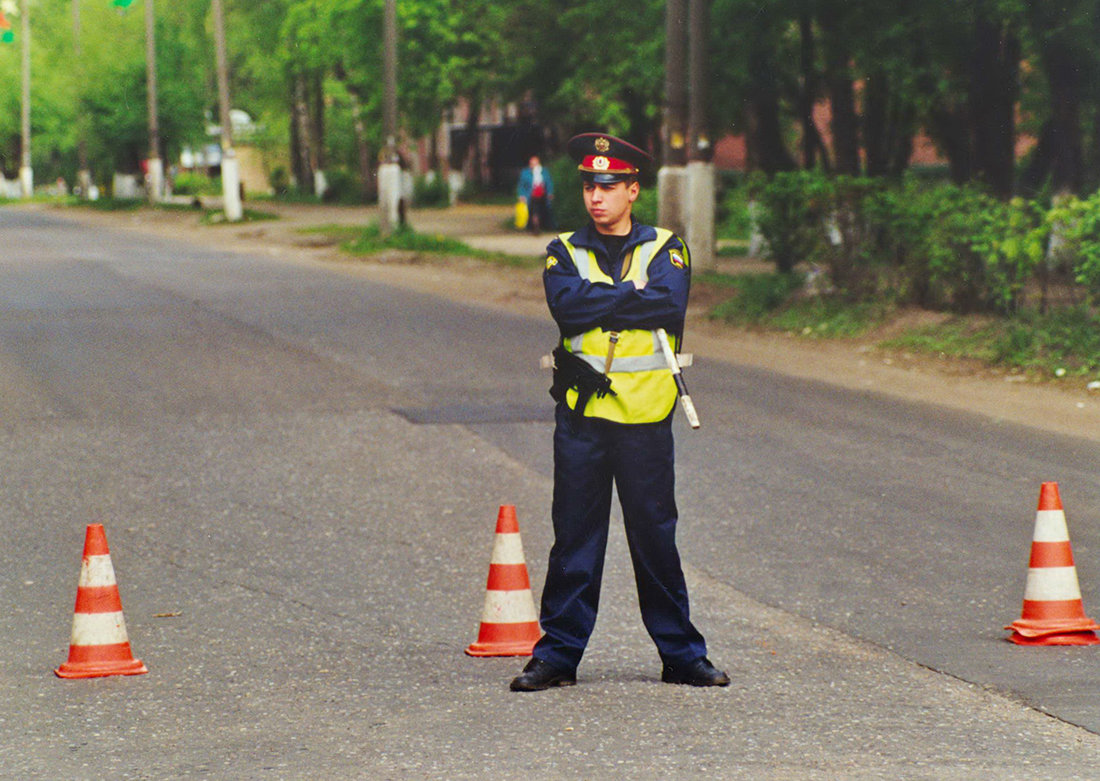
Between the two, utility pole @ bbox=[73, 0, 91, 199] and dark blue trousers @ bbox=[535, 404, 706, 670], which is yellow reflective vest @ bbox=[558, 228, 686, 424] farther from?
utility pole @ bbox=[73, 0, 91, 199]

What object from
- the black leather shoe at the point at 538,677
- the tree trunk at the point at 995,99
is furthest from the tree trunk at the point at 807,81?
the black leather shoe at the point at 538,677

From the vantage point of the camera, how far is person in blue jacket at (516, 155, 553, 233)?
3469 cm

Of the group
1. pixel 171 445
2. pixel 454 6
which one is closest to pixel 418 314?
→ pixel 171 445

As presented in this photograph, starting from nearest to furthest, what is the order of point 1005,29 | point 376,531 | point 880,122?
point 376,531, point 1005,29, point 880,122

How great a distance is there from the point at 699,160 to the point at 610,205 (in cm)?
1606

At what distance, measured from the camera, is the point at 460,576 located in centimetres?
745

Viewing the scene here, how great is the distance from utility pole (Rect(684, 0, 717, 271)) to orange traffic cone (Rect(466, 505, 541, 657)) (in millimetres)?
15197

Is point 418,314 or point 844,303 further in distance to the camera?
point 418,314

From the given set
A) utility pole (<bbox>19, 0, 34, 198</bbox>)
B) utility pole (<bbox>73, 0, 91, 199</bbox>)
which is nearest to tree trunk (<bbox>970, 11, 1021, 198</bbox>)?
utility pole (<bbox>73, 0, 91, 199</bbox>)

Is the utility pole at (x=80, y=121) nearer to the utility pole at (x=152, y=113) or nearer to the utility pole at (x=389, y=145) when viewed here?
the utility pole at (x=152, y=113)

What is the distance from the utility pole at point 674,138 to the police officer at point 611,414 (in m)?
15.0

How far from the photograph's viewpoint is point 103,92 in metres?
55.2

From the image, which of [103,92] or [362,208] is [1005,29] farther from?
[103,92]

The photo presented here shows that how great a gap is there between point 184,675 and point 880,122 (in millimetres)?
24526
